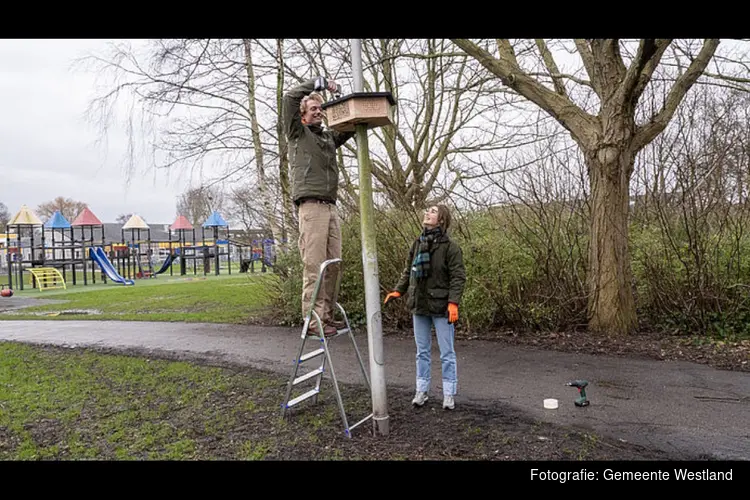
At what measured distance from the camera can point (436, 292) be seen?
4.38 m

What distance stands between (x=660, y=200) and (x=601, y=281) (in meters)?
1.65

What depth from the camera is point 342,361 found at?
21.4 ft

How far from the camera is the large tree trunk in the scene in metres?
7.09

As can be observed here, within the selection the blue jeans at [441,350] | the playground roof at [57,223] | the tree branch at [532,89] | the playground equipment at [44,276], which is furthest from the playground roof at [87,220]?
the blue jeans at [441,350]

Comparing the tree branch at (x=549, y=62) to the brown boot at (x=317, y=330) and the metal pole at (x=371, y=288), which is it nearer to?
the metal pole at (x=371, y=288)

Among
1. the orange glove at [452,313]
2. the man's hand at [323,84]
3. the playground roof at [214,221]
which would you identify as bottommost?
the orange glove at [452,313]

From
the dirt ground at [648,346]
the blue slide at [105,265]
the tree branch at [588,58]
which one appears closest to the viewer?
the dirt ground at [648,346]

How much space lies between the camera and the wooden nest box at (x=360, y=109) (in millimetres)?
3838

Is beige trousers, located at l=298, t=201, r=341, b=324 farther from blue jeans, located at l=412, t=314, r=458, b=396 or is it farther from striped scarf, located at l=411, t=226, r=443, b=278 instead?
blue jeans, located at l=412, t=314, r=458, b=396

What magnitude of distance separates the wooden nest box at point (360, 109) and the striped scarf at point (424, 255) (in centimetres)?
109

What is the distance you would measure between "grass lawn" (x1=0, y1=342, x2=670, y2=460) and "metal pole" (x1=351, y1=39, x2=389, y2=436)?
0.23 metres

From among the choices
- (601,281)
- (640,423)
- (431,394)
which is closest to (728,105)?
(601,281)

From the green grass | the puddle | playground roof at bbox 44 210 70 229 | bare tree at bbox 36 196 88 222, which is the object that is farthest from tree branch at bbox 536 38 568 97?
bare tree at bbox 36 196 88 222
